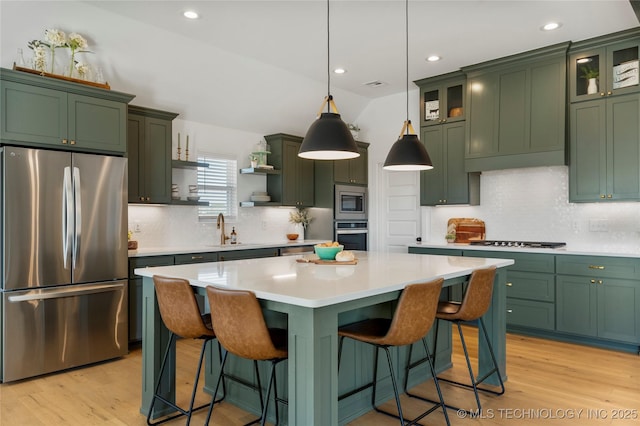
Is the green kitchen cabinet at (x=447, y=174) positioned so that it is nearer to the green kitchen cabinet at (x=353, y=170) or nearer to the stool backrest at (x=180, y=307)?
the green kitchen cabinet at (x=353, y=170)

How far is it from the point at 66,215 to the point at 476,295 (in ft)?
10.6

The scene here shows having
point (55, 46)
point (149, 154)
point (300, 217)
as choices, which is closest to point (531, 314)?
point (300, 217)

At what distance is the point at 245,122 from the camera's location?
19.6ft

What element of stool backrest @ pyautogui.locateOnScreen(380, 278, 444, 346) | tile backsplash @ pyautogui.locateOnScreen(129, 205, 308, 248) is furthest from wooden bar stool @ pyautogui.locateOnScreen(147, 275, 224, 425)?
tile backsplash @ pyautogui.locateOnScreen(129, 205, 308, 248)

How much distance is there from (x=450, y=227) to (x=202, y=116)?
11.3 ft

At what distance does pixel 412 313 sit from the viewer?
2.34m

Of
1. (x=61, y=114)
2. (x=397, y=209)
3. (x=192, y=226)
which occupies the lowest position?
(x=192, y=226)

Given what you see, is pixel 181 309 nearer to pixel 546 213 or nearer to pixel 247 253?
pixel 247 253

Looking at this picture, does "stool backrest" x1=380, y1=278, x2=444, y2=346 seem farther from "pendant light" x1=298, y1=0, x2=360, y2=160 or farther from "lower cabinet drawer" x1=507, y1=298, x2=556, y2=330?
"lower cabinet drawer" x1=507, y1=298, x2=556, y2=330

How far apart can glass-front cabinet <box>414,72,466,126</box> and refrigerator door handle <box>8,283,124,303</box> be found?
13.8 ft

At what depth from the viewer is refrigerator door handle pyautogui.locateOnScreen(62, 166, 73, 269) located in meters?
3.70

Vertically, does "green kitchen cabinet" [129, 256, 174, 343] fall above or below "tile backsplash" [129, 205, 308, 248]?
below

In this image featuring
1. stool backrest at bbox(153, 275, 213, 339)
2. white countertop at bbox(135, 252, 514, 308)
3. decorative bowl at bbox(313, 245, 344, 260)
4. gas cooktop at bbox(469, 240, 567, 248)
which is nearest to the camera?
white countertop at bbox(135, 252, 514, 308)

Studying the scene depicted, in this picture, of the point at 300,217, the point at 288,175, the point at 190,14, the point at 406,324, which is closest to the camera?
the point at 406,324
